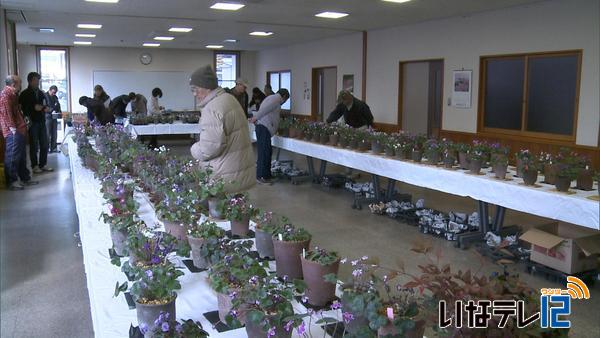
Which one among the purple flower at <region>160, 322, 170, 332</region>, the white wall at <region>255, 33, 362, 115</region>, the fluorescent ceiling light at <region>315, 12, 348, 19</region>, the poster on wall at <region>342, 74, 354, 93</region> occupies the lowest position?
the purple flower at <region>160, 322, 170, 332</region>

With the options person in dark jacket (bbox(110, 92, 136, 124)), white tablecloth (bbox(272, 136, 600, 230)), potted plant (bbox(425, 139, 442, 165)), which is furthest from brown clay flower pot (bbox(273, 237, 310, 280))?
person in dark jacket (bbox(110, 92, 136, 124))

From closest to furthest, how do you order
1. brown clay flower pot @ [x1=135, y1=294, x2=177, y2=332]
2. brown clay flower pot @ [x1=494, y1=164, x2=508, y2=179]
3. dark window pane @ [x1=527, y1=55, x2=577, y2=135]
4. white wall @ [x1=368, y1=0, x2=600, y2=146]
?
brown clay flower pot @ [x1=135, y1=294, x2=177, y2=332], brown clay flower pot @ [x1=494, y1=164, x2=508, y2=179], white wall @ [x1=368, y1=0, x2=600, y2=146], dark window pane @ [x1=527, y1=55, x2=577, y2=135]

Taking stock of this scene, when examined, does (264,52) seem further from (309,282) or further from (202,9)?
(309,282)

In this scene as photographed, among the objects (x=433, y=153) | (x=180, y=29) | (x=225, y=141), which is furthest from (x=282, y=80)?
(x=225, y=141)

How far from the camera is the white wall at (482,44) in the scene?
6621 mm

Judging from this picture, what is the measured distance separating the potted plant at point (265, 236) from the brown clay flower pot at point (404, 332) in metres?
0.90

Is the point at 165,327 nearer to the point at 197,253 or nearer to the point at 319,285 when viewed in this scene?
the point at 319,285

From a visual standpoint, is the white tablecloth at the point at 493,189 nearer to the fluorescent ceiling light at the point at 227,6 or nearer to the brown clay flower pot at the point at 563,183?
the brown clay flower pot at the point at 563,183

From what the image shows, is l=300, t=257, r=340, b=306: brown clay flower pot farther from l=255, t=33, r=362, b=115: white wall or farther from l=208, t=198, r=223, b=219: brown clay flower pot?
l=255, t=33, r=362, b=115: white wall

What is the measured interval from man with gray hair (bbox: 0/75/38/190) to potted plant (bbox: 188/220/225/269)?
5535mm

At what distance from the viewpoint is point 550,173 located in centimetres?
397

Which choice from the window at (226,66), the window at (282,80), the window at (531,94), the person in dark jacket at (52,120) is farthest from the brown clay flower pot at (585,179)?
the window at (226,66)

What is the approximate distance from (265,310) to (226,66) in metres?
15.9

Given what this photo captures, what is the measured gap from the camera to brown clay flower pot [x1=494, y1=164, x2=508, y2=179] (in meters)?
4.29
